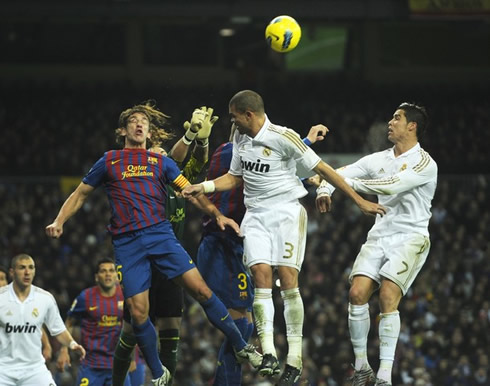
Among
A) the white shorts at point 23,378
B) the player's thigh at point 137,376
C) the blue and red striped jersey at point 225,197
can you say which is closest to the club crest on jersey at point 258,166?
the blue and red striped jersey at point 225,197

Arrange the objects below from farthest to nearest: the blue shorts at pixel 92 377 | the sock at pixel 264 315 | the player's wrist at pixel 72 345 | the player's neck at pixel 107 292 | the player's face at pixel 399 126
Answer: the player's neck at pixel 107 292
the blue shorts at pixel 92 377
the player's wrist at pixel 72 345
the player's face at pixel 399 126
the sock at pixel 264 315

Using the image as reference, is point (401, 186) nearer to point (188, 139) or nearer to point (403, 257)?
point (403, 257)

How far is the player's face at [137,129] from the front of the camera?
866 centimetres

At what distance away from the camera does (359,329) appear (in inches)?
344

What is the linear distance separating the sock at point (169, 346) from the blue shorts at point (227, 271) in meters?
0.59

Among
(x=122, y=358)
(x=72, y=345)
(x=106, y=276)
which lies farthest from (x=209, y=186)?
(x=106, y=276)

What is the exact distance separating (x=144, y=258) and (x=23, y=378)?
293 cm

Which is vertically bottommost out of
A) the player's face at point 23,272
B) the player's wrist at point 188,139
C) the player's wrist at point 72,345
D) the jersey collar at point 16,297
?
the player's wrist at point 72,345

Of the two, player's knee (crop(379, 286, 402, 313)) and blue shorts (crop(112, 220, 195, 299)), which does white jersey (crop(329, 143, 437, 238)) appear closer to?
player's knee (crop(379, 286, 402, 313))

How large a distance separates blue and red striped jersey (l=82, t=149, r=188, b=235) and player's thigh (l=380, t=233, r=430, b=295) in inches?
78.2

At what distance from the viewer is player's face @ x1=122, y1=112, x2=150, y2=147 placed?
28.4 ft

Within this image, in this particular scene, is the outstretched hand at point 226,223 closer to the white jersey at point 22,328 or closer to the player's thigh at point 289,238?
→ the player's thigh at point 289,238

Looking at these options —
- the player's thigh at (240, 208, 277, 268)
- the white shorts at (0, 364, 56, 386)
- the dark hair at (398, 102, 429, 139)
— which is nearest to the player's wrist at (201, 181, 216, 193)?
the player's thigh at (240, 208, 277, 268)

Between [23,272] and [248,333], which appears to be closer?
[248,333]
